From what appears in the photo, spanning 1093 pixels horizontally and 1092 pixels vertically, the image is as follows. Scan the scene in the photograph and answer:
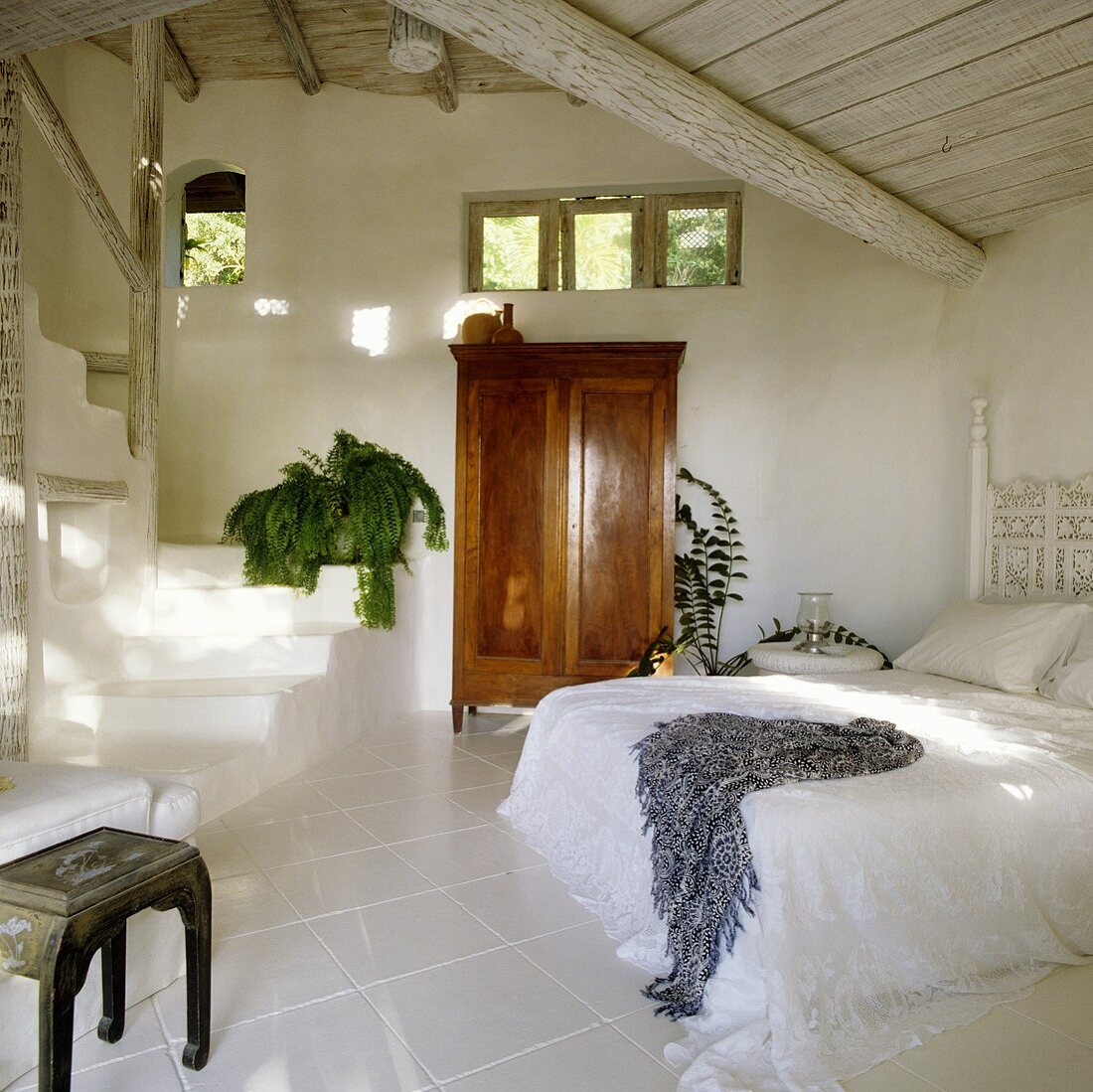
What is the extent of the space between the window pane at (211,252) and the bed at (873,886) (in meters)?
4.39

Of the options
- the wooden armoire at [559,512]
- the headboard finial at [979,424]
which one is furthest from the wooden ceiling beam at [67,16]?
the headboard finial at [979,424]

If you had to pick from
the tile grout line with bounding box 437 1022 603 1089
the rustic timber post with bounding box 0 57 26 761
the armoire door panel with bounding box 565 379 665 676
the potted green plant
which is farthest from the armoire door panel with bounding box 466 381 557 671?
the tile grout line with bounding box 437 1022 603 1089

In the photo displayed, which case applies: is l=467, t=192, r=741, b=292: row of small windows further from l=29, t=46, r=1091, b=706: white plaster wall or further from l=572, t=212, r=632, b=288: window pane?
l=29, t=46, r=1091, b=706: white plaster wall

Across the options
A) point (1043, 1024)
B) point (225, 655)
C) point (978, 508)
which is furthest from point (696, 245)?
point (1043, 1024)

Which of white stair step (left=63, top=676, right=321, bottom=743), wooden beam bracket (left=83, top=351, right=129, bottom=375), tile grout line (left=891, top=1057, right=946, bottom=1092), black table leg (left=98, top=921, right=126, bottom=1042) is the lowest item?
tile grout line (left=891, top=1057, right=946, bottom=1092)

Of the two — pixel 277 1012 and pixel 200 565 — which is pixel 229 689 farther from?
pixel 277 1012

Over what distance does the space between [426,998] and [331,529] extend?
305 centimetres

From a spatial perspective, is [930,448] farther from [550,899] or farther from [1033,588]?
[550,899]

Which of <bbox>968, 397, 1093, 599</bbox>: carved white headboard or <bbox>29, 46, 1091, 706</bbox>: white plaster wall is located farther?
<bbox>29, 46, 1091, 706</bbox>: white plaster wall

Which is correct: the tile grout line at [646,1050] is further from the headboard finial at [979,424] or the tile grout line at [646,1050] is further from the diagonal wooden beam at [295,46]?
the diagonal wooden beam at [295,46]

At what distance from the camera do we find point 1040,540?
3746mm

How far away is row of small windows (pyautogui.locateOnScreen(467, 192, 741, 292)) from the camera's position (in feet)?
17.5

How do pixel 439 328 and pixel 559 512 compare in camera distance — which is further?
pixel 439 328

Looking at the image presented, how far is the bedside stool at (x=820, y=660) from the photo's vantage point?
3.96 metres
